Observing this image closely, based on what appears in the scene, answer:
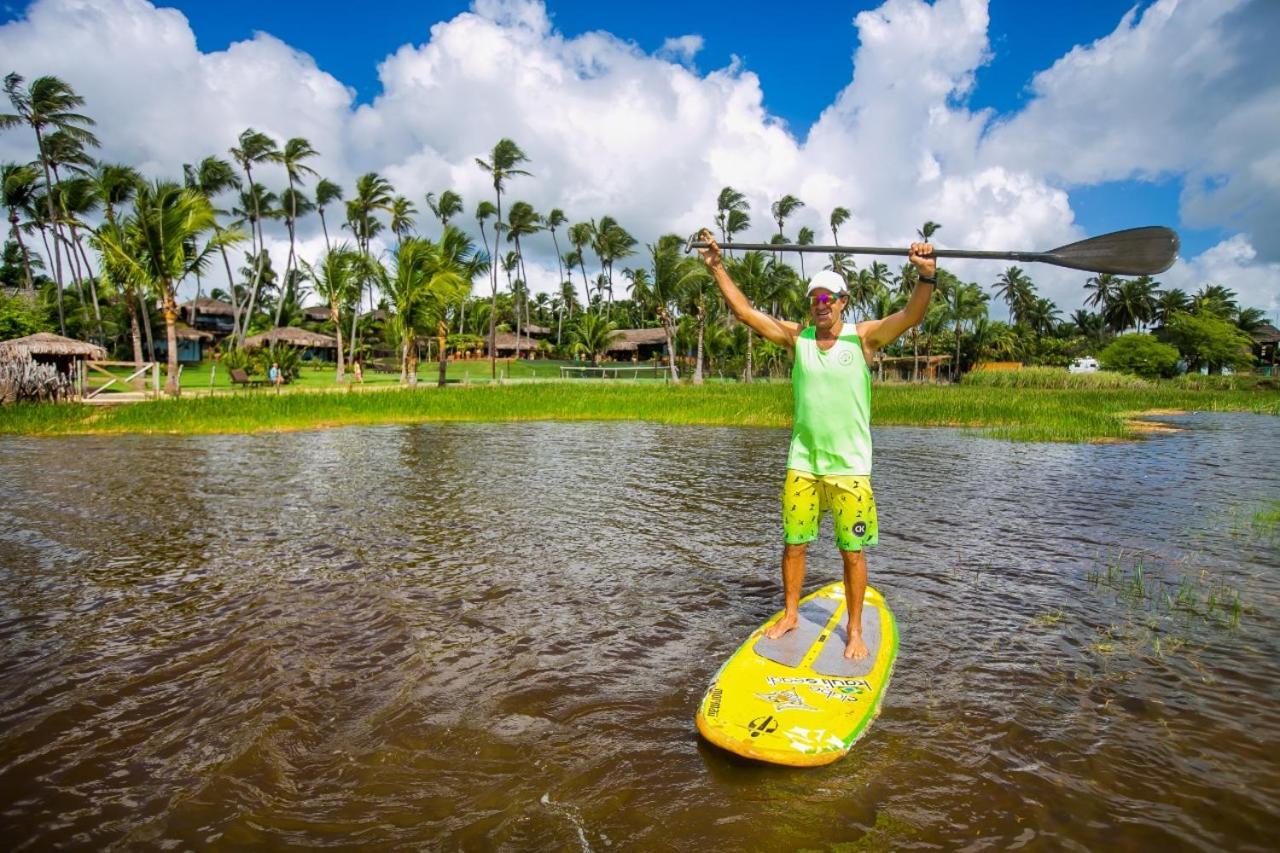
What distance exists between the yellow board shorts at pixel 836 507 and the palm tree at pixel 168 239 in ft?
87.4

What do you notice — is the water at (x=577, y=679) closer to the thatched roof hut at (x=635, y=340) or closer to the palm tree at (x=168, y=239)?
the palm tree at (x=168, y=239)

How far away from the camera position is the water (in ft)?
9.48

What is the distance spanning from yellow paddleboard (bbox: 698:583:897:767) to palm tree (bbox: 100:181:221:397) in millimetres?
26927

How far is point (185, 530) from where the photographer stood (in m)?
7.82

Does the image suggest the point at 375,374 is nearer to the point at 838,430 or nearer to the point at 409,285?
the point at 409,285

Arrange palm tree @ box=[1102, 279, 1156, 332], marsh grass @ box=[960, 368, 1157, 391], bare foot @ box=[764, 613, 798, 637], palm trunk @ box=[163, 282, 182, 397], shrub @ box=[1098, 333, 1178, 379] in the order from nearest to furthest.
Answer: bare foot @ box=[764, 613, 798, 637] < palm trunk @ box=[163, 282, 182, 397] < marsh grass @ box=[960, 368, 1157, 391] < shrub @ box=[1098, 333, 1178, 379] < palm tree @ box=[1102, 279, 1156, 332]

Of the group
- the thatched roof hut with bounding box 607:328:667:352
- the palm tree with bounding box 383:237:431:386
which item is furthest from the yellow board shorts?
the thatched roof hut with bounding box 607:328:667:352

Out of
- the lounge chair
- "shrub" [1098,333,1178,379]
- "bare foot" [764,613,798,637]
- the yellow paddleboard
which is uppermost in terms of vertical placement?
"shrub" [1098,333,1178,379]

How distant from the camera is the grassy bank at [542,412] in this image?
1808cm

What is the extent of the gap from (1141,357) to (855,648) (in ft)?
215

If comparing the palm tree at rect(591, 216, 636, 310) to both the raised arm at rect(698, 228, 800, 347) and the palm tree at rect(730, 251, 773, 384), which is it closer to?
the palm tree at rect(730, 251, 773, 384)

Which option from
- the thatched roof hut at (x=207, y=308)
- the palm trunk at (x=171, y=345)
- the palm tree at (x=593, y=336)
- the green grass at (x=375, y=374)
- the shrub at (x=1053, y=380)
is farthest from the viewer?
the palm tree at (x=593, y=336)

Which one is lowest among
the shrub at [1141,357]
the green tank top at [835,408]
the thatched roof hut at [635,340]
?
the green tank top at [835,408]

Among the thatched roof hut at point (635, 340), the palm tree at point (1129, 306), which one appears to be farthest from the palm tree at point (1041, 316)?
the thatched roof hut at point (635, 340)
